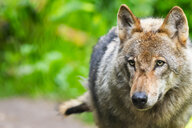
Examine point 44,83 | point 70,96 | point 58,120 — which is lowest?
point 58,120

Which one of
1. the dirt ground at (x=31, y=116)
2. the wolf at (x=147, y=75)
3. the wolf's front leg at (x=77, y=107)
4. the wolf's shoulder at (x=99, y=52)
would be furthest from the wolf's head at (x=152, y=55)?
the dirt ground at (x=31, y=116)

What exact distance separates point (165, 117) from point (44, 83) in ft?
21.3

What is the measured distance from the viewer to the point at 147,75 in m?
4.66

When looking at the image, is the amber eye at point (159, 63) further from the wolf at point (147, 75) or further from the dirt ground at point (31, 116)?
the dirt ground at point (31, 116)

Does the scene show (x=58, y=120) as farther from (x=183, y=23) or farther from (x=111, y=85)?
(x=183, y=23)

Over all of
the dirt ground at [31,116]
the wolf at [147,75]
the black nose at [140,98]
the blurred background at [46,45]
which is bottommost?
the black nose at [140,98]

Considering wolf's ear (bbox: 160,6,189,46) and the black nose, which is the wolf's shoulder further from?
the black nose

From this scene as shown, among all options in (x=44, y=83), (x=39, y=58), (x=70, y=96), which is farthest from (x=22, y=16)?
(x=70, y=96)

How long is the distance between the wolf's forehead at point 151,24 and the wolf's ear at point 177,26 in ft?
0.58

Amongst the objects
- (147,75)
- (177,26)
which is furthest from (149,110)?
(177,26)

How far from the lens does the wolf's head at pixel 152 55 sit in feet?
15.1

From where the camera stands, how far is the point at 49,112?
972cm

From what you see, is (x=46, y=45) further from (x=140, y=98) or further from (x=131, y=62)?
(x=140, y=98)

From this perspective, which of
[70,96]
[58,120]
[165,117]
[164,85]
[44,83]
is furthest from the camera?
[44,83]
